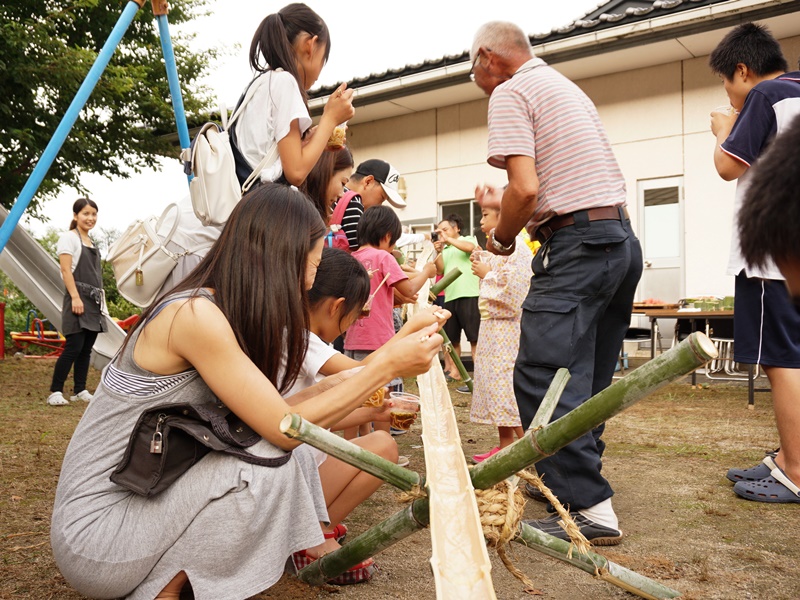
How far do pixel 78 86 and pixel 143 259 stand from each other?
23.8 feet

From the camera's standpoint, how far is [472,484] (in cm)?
162

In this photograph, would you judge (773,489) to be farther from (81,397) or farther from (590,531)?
(81,397)

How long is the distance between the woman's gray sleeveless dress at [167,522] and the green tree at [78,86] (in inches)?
322

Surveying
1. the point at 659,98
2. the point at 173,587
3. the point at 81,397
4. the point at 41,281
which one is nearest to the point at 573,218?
the point at 173,587

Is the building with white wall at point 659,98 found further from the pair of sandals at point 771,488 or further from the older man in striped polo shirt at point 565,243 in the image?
the older man in striped polo shirt at point 565,243

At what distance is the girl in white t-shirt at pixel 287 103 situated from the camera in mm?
2668

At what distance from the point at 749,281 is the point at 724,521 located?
3.59ft

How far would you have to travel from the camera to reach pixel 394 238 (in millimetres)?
4336

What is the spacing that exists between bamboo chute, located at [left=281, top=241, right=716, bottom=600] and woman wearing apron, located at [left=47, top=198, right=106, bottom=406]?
16.3 ft

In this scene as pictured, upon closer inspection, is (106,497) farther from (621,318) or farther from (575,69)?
(575,69)

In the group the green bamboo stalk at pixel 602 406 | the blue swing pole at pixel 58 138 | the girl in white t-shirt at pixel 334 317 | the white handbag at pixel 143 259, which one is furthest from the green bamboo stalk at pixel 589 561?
the blue swing pole at pixel 58 138

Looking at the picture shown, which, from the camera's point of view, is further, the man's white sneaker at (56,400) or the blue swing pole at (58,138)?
the man's white sneaker at (56,400)

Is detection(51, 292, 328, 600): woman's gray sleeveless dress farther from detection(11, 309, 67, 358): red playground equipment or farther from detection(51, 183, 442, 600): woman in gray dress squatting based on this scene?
detection(11, 309, 67, 358): red playground equipment

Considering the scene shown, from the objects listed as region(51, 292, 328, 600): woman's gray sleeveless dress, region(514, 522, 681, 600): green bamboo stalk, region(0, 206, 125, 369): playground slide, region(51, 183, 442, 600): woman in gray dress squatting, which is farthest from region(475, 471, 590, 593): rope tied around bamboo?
region(0, 206, 125, 369): playground slide
